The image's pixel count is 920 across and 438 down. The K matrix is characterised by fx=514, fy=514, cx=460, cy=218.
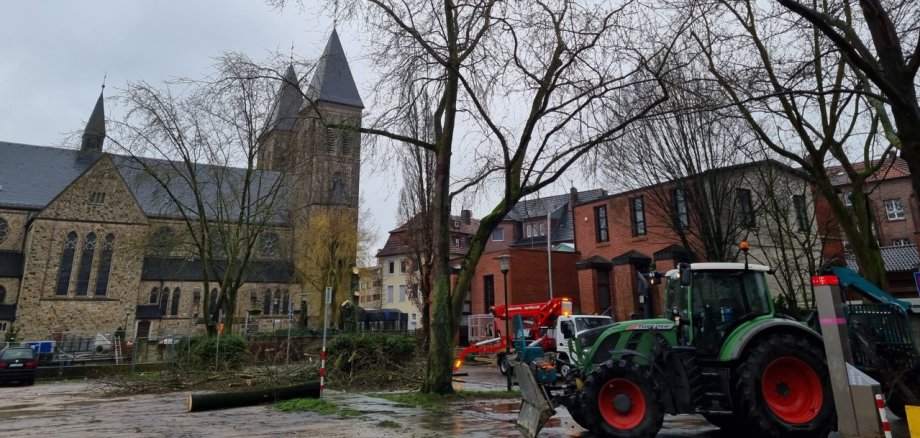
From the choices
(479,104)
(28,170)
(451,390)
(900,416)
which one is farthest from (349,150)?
(28,170)

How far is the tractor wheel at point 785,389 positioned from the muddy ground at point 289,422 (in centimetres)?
107

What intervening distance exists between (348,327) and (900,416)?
1717 centimetres

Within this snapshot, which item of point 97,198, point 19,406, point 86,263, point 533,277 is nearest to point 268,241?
point 533,277

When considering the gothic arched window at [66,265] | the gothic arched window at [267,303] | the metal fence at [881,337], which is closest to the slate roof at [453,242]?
the gothic arched window at [267,303]

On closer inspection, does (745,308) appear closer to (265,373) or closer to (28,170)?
(265,373)

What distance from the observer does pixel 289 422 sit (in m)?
8.96

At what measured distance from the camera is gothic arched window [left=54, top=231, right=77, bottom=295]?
41469 mm

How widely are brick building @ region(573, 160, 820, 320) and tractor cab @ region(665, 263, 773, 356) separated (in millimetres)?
734

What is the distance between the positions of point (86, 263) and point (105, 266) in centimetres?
134

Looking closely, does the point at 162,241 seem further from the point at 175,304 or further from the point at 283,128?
the point at 175,304

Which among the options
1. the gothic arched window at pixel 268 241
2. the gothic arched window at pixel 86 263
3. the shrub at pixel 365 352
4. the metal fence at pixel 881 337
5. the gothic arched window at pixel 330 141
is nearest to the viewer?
the metal fence at pixel 881 337

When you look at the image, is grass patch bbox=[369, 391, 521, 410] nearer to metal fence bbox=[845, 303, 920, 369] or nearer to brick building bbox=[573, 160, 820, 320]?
brick building bbox=[573, 160, 820, 320]

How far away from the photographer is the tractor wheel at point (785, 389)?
7051 mm

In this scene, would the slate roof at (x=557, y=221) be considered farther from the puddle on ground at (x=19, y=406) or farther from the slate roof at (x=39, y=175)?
the puddle on ground at (x=19, y=406)
